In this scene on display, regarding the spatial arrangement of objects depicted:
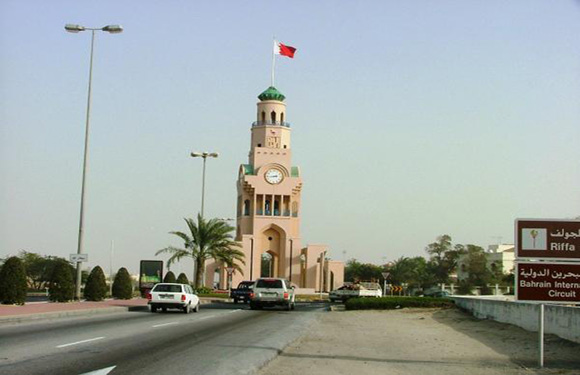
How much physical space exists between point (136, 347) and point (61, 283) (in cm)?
2197

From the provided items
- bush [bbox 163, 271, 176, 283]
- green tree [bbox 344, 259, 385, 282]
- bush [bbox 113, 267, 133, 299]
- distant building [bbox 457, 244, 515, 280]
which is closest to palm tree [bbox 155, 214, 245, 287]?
bush [bbox 163, 271, 176, 283]

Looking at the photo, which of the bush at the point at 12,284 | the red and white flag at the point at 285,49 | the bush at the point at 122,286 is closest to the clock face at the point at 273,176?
the red and white flag at the point at 285,49

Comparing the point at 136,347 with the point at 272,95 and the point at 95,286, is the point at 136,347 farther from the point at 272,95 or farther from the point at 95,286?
the point at 272,95

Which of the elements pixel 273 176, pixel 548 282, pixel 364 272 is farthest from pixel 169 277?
pixel 364 272

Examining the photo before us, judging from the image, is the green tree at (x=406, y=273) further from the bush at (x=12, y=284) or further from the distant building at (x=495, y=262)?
the bush at (x=12, y=284)

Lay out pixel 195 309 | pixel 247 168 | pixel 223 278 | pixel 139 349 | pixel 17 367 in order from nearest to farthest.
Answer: pixel 17 367 < pixel 139 349 < pixel 195 309 < pixel 223 278 < pixel 247 168

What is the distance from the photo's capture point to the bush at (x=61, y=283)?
36781mm

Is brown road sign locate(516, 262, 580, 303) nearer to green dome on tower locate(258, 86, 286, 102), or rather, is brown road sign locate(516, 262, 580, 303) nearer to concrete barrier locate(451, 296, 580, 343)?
concrete barrier locate(451, 296, 580, 343)

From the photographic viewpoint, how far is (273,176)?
90875 millimetres

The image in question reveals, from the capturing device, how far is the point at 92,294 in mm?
40312

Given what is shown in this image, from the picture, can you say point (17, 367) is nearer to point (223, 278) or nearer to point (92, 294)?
point (92, 294)

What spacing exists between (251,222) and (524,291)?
77.9m

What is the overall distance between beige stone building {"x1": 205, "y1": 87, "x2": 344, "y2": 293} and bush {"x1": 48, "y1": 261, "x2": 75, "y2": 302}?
5088 centimetres

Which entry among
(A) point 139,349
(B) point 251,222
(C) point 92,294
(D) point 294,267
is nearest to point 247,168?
(B) point 251,222
